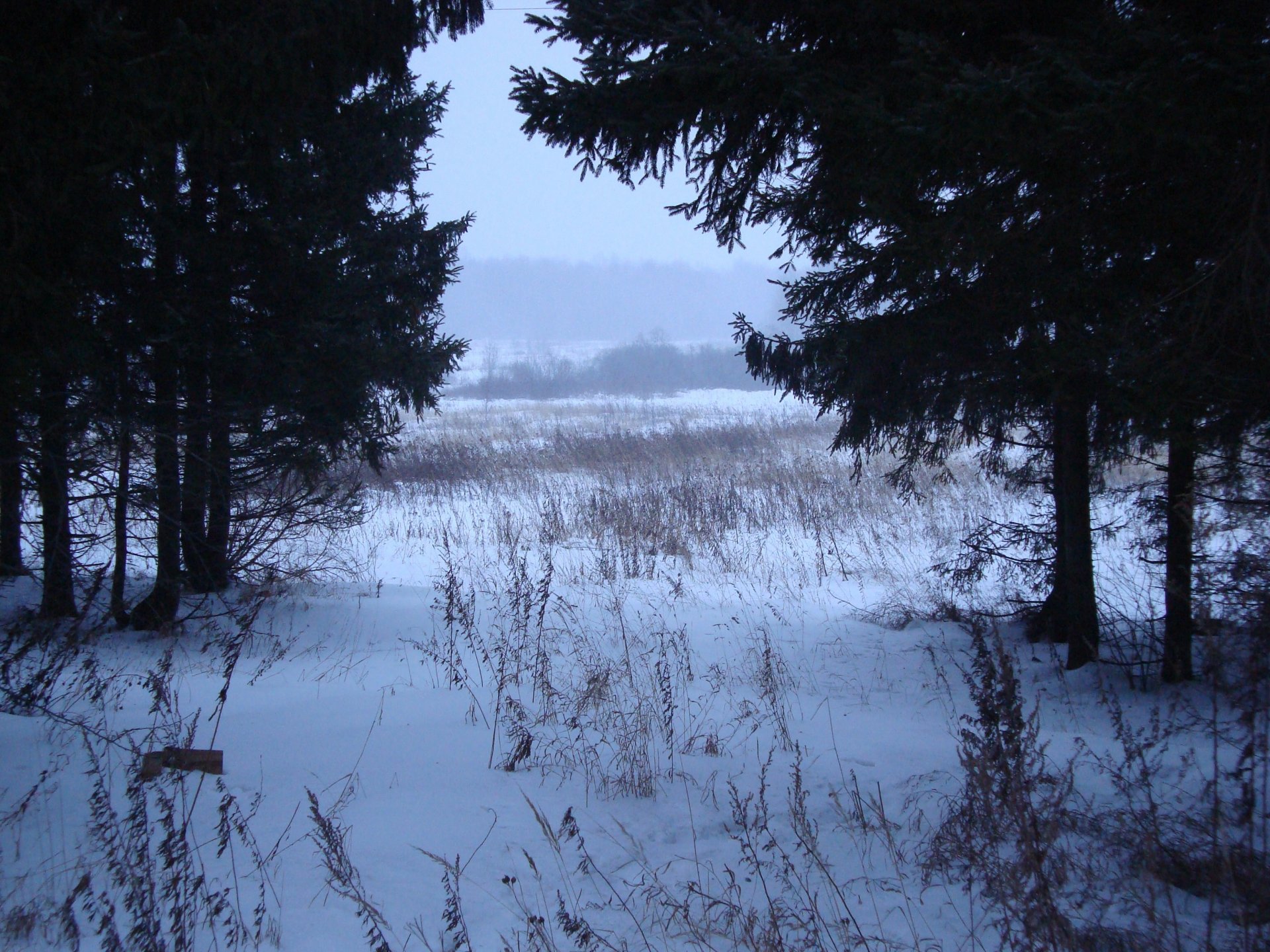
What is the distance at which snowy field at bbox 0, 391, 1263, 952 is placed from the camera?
103 inches

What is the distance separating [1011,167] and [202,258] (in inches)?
216

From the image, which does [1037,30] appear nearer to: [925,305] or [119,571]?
[925,305]

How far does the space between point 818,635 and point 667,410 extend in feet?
98.0

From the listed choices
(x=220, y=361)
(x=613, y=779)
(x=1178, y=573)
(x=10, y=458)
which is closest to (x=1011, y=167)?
(x=1178, y=573)

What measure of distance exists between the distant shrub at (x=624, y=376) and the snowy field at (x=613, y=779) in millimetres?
45222

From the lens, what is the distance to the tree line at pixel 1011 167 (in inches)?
116

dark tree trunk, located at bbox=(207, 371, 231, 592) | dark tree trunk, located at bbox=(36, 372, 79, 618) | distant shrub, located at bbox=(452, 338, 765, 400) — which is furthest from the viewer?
distant shrub, located at bbox=(452, 338, 765, 400)

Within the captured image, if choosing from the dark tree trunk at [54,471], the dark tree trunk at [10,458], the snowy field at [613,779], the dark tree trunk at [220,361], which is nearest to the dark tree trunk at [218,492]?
the dark tree trunk at [220,361]

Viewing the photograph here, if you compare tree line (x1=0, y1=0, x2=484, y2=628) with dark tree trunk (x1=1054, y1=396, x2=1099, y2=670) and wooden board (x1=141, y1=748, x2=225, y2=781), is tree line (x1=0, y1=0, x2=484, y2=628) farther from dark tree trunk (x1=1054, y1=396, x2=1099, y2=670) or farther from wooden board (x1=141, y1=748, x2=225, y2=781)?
dark tree trunk (x1=1054, y1=396, x2=1099, y2=670)

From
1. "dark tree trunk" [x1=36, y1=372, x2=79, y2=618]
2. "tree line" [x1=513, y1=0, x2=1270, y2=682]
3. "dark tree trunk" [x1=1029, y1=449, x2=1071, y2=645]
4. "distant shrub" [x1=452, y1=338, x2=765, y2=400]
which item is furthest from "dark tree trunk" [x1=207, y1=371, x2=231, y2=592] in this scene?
"distant shrub" [x1=452, y1=338, x2=765, y2=400]

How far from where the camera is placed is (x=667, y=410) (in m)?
36.4

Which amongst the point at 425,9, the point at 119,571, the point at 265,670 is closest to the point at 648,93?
the point at 425,9

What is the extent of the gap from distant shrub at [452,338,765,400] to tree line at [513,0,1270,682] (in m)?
47.2

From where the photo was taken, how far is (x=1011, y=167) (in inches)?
140
